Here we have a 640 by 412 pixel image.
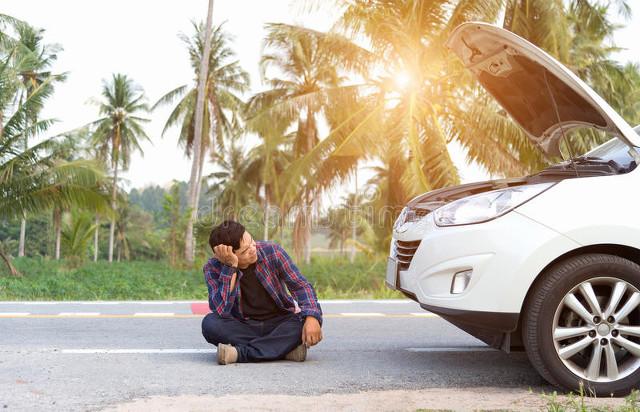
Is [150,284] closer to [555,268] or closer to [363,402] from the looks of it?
[363,402]

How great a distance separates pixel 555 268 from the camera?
4262 millimetres

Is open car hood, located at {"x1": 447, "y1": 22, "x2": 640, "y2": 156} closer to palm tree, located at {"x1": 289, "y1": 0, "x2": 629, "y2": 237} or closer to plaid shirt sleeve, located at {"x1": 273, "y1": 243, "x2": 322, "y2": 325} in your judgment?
plaid shirt sleeve, located at {"x1": 273, "y1": 243, "x2": 322, "y2": 325}

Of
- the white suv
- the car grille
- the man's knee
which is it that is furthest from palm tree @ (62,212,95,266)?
the white suv

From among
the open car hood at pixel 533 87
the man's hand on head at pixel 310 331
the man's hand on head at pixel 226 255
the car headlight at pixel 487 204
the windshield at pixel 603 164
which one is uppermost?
the open car hood at pixel 533 87

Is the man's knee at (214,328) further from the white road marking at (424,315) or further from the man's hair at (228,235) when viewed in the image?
the white road marking at (424,315)

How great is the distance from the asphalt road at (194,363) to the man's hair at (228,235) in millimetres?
867

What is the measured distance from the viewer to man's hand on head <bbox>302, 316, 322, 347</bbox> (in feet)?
16.9

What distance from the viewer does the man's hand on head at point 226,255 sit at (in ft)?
16.1

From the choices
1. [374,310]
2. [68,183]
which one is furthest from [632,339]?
[68,183]

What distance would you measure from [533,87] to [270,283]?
2.36 metres

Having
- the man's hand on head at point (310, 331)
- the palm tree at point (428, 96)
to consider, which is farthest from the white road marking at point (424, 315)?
the palm tree at point (428, 96)

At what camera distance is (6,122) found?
18.0m

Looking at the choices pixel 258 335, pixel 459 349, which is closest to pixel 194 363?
pixel 258 335

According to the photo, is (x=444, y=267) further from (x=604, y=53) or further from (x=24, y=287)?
(x=604, y=53)
